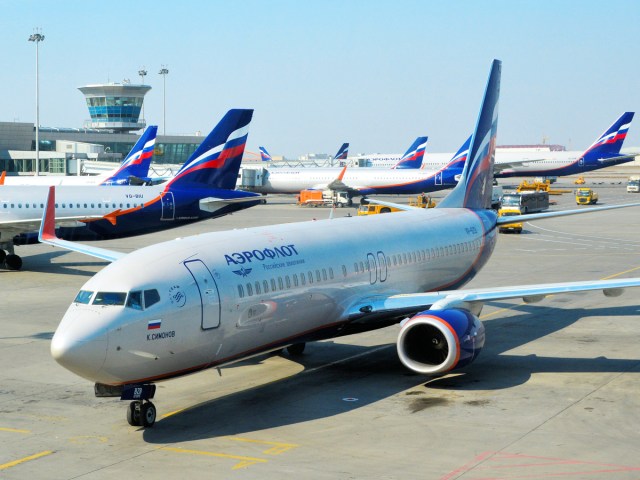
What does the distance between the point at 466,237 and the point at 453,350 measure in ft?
31.2

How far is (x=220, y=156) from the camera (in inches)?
1836

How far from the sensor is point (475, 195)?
32.8 metres

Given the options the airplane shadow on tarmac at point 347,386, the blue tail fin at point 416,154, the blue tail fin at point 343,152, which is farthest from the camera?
the blue tail fin at point 343,152

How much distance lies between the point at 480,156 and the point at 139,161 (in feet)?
177

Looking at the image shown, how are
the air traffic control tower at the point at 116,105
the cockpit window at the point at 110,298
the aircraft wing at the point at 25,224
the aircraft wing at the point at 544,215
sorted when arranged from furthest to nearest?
1. the air traffic control tower at the point at 116,105
2. the aircraft wing at the point at 25,224
3. the aircraft wing at the point at 544,215
4. the cockpit window at the point at 110,298

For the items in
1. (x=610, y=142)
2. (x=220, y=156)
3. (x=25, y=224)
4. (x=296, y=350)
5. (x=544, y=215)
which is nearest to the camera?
(x=296, y=350)

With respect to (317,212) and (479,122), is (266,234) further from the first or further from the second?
(317,212)

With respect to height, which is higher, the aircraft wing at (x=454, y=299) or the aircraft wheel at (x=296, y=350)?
the aircraft wing at (x=454, y=299)

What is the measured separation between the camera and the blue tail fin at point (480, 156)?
32312mm

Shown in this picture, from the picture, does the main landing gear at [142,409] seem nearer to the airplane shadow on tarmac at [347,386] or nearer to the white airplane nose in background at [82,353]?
the airplane shadow on tarmac at [347,386]

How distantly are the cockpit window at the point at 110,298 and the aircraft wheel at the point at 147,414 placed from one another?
234cm

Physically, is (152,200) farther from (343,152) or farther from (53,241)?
(343,152)

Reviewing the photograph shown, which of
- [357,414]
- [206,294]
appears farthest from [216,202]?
[357,414]

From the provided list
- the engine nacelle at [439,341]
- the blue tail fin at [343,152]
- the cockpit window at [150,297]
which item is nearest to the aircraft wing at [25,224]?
the engine nacelle at [439,341]
